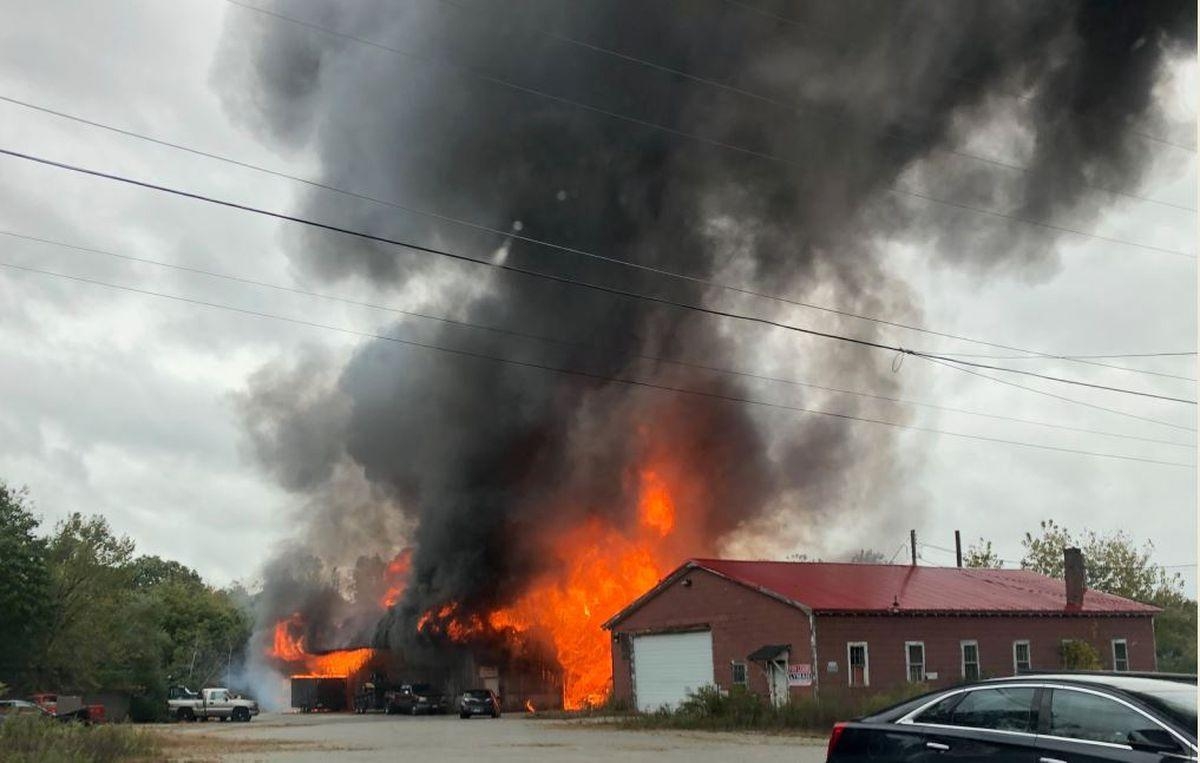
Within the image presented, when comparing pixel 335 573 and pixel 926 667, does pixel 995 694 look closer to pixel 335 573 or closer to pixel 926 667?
pixel 926 667

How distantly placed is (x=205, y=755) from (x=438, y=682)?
106ft

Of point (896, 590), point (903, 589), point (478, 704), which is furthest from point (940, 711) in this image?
point (478, 704)

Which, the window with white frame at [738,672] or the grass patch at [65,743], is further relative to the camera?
the window with white frame at [738,672]

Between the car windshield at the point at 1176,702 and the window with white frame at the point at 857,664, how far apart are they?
25.6m

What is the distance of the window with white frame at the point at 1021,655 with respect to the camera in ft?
118

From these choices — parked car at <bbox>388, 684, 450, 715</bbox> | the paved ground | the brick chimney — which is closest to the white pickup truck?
parked car at <bbox>388, 684, 450, 715</bbox>

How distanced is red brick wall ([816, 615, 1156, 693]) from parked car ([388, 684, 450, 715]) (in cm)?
2510

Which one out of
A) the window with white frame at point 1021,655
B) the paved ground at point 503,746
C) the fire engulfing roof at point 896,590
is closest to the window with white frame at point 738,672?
the fire engulfing roof at point 896,590

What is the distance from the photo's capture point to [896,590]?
Answer: 36.3 m

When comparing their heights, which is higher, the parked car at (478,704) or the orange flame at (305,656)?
the orange flame at (305,656)

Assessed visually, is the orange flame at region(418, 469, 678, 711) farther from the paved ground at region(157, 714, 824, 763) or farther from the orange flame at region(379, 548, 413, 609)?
the paved ground at region(157, 714, 824, 763)

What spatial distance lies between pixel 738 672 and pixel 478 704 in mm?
14448

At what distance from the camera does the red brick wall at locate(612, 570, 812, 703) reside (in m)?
32.6

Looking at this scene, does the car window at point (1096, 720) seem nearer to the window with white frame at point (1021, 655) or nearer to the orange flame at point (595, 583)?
the window with white frame at point (1021, 655)
